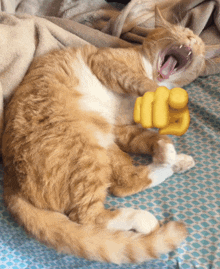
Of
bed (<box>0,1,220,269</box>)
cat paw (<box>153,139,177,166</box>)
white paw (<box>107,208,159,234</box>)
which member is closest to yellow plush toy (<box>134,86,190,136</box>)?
cat paw (<box>153,139,177,166</box>)

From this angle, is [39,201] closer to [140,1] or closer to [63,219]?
[63,219]

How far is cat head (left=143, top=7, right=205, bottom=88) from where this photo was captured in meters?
1.75

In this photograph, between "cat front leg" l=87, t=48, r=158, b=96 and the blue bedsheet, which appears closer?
the blue bedsheet

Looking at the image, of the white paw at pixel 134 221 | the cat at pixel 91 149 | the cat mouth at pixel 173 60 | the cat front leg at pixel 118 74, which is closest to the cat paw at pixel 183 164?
the cat at pixel 91 149

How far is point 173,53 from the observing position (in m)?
1.82

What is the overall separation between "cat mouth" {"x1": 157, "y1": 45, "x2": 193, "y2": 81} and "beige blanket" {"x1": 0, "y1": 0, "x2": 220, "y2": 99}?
0.18 metres

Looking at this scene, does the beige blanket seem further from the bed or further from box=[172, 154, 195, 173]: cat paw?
box=[172, 154, 195, 173]: cat paw

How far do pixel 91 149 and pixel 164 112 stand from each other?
0.36 metres

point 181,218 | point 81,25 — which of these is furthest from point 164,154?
point 81,25

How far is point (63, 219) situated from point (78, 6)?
1621 millimetres

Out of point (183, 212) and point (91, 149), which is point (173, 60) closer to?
point (91, 149)

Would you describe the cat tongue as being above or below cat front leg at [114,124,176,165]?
above

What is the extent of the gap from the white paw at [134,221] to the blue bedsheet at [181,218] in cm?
5

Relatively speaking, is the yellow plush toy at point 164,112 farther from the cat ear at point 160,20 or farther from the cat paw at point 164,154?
the cat ear at point 160,20
